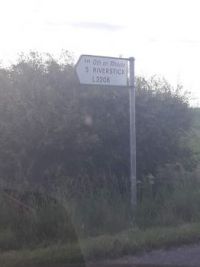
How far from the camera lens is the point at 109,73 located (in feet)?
33.4

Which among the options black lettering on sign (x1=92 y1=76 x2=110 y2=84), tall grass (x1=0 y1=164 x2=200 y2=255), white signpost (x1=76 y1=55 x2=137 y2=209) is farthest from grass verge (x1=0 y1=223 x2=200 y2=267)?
black lettering on sign (x1=92 y1=76 x2=110 y2=84)

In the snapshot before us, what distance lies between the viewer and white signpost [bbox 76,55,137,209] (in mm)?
9945

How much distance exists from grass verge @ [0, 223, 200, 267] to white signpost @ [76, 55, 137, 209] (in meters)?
1.42

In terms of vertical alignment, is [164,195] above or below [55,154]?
below

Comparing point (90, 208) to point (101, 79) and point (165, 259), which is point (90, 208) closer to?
point (101, 79)

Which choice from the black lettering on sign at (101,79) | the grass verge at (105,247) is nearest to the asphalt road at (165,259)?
the grass verge at (105,247)

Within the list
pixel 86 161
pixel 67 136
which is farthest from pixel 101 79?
pixel 86 161

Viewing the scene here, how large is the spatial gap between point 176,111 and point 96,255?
226 inches

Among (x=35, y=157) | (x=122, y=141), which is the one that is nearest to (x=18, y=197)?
(x=35, y=157)

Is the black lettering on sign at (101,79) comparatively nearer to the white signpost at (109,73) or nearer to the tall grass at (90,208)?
the white signpost at (109,73)

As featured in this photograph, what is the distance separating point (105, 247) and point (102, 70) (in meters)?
3.36

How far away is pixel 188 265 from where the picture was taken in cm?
741

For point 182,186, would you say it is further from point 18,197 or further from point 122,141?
point 18,197

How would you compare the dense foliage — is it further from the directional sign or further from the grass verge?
the grass verge
